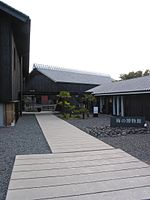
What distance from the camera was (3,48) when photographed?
38.2ft

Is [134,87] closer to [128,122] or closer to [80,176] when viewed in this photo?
[128,122]

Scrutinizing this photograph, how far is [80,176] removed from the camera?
429 cm

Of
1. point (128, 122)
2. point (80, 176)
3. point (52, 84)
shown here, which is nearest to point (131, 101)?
point (128, 122)

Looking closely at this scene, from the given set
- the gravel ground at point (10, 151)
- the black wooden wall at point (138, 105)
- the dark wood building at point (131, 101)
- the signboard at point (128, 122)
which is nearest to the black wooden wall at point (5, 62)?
the gravel ground at point (10, 151)

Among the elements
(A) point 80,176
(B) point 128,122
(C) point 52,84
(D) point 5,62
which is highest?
(C) point 52,84

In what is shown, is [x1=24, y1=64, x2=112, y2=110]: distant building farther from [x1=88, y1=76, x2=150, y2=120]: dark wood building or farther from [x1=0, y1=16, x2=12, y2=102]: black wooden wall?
[x1=0, y1=16, x2=12, y2=102]: black wooden wall

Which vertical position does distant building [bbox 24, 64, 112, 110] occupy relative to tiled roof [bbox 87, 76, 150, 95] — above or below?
above

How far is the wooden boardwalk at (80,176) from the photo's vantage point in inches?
138

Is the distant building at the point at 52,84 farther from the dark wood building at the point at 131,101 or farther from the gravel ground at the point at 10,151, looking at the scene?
the gravel ground at the point at 10,151

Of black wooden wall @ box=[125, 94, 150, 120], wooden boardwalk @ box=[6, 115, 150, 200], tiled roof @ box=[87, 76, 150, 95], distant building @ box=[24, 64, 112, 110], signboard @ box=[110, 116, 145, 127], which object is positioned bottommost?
wooden boardwalk @ box=[6, 115, 150, 200]

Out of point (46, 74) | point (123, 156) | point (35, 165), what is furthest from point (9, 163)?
point (46, 74)

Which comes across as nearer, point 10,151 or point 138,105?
point 10,151

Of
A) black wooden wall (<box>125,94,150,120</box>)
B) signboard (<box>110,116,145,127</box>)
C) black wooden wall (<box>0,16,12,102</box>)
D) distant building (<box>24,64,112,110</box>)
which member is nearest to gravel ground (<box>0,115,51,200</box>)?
black wooden wall (<box>0,16,12,102</box>)

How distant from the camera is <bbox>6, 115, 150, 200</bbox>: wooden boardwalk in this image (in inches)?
138
